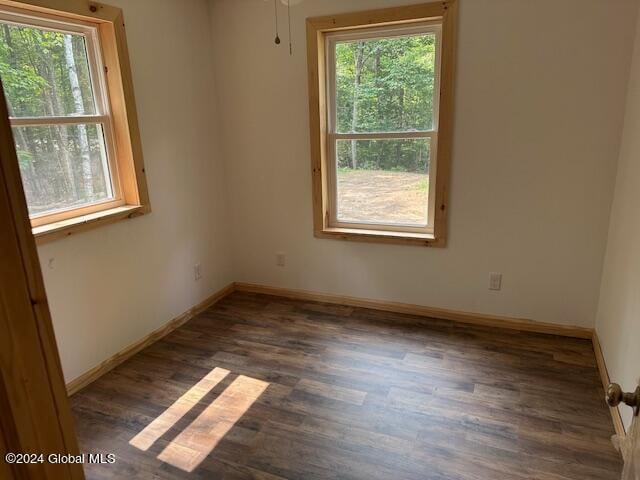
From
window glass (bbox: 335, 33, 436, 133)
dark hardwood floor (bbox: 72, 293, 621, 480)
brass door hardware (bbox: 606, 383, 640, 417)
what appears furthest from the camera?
window glass (bbox: 335, 33, 436, 133)

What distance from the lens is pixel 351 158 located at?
3.22 meters

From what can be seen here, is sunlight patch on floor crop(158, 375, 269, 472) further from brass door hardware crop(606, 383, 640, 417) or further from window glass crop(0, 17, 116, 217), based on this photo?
brass door hardware crop(606, 383, 640, 417)

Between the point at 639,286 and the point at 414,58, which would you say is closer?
the point at 639,286

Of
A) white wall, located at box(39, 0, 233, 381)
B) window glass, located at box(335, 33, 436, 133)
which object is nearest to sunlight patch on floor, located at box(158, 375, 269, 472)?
white wall, located at box(39, 0, 233, 381)

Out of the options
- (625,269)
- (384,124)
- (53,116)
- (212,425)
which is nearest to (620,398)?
(625,269)

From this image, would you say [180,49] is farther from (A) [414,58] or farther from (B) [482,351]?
(B) [482,351]

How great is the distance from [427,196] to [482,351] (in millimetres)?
1124

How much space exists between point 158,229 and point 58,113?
0.94m

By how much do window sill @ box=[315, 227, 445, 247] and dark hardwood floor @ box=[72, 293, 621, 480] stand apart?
23.6 inches

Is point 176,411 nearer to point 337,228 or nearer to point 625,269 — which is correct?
point 337,228

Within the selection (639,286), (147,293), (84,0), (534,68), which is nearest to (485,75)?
(534,68)

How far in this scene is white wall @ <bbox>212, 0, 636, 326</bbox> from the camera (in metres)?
2.51

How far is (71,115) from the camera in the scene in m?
2.41

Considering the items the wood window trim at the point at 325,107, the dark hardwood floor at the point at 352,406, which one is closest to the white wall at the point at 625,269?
the dark hardwood floor at the point at 352,406
